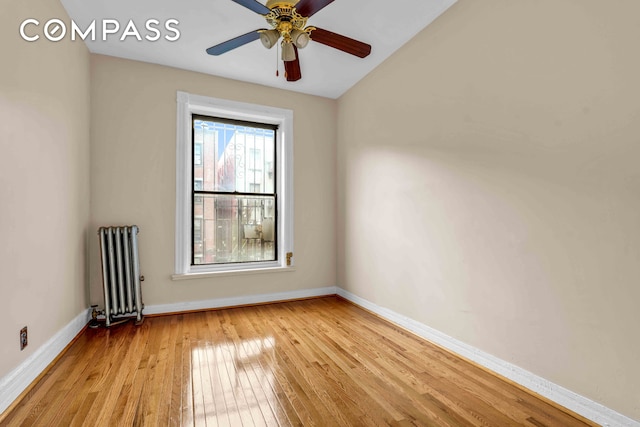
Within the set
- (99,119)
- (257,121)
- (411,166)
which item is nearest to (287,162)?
(257,121)

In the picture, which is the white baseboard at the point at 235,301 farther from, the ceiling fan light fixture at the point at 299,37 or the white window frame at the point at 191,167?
the ceiling fan light fixture at the point at 299,37

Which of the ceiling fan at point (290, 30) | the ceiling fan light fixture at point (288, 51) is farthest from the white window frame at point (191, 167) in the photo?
the ceiling fan light fixture at point (288, 51)

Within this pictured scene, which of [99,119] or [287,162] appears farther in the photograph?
[287,162]

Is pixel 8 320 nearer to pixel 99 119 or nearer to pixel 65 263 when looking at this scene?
pixel 65 263

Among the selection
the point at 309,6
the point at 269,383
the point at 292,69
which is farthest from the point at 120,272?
the point at 309,6

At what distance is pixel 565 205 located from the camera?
1.81 m

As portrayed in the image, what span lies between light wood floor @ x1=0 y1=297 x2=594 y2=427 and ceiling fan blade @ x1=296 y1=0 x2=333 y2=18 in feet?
8.24

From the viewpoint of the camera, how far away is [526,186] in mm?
2004

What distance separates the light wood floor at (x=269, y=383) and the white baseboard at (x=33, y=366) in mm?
67

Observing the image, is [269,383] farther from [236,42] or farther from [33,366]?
[236,42]

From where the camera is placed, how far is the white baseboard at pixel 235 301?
3453 millimetres

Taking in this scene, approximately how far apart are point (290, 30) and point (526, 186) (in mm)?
1967

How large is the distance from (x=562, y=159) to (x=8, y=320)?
3408 millimetres

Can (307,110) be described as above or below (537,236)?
above
